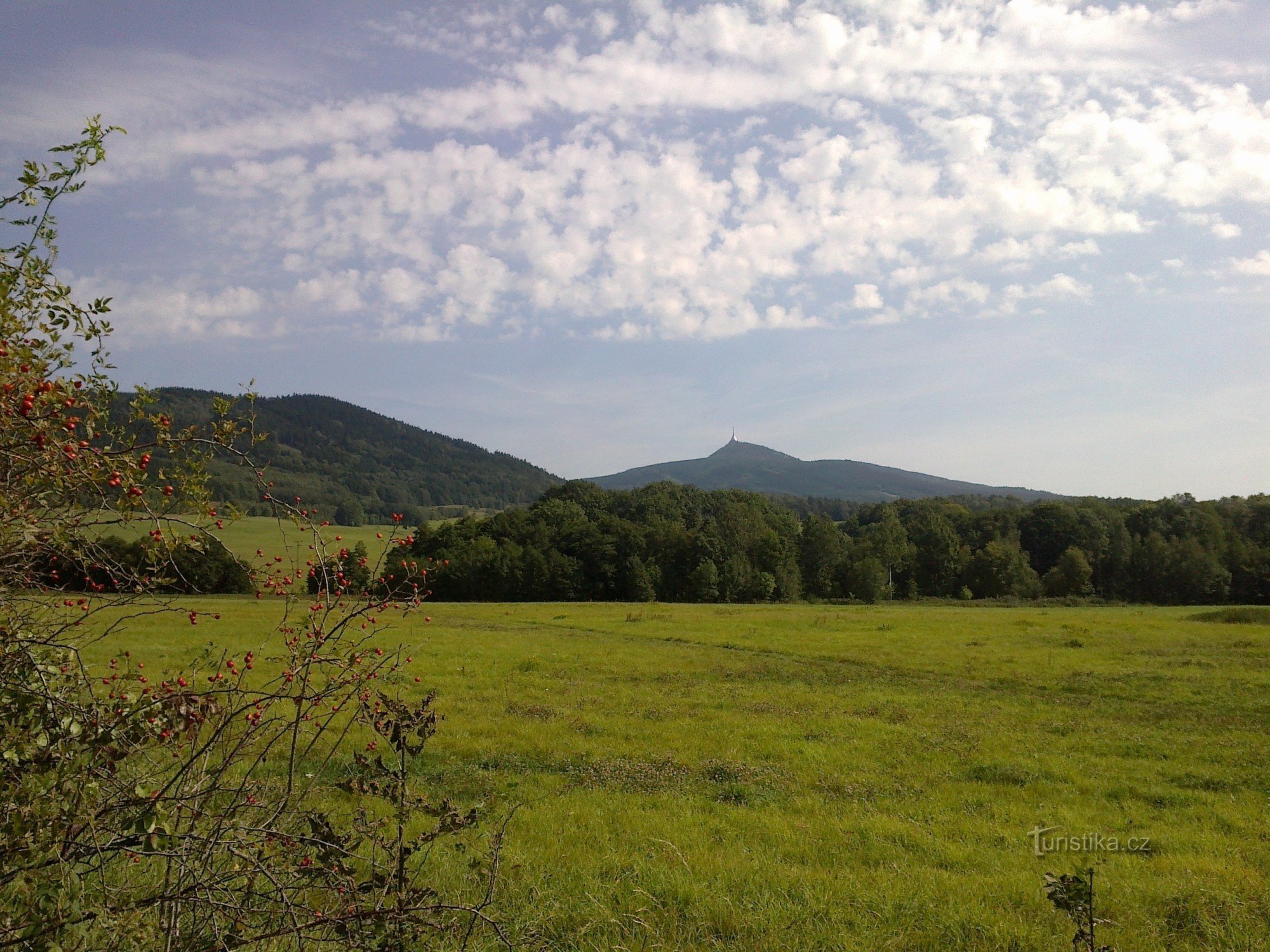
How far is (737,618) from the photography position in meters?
41.7

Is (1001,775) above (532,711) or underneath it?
above

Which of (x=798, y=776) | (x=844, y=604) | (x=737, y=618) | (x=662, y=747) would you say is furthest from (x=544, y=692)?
(x=844, y=604)

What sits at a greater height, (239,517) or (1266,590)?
(239,517)

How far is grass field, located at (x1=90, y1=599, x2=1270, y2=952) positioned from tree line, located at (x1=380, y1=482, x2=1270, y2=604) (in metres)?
49.2

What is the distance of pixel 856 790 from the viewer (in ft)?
36.1

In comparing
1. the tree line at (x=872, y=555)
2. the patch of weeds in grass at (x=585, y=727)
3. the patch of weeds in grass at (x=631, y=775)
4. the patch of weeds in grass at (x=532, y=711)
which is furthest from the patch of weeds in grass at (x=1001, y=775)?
the tree line at (x=872, y=555)

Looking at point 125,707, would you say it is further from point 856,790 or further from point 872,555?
point 872,555

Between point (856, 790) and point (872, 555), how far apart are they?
77144mm

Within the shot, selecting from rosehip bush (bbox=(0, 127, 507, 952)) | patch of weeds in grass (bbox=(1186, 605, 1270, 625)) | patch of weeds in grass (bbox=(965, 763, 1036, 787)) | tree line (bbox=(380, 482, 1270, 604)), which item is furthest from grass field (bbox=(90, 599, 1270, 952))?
tree line (bbox=(380, 482, 1270, 604))

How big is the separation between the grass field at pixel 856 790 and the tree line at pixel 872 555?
49242mm

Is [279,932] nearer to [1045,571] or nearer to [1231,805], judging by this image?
[1231,805]

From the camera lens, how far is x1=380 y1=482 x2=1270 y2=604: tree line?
244 ft

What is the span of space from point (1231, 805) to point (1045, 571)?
3597 inches

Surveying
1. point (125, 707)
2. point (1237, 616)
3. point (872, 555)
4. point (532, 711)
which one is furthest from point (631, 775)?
point (872, 555)
